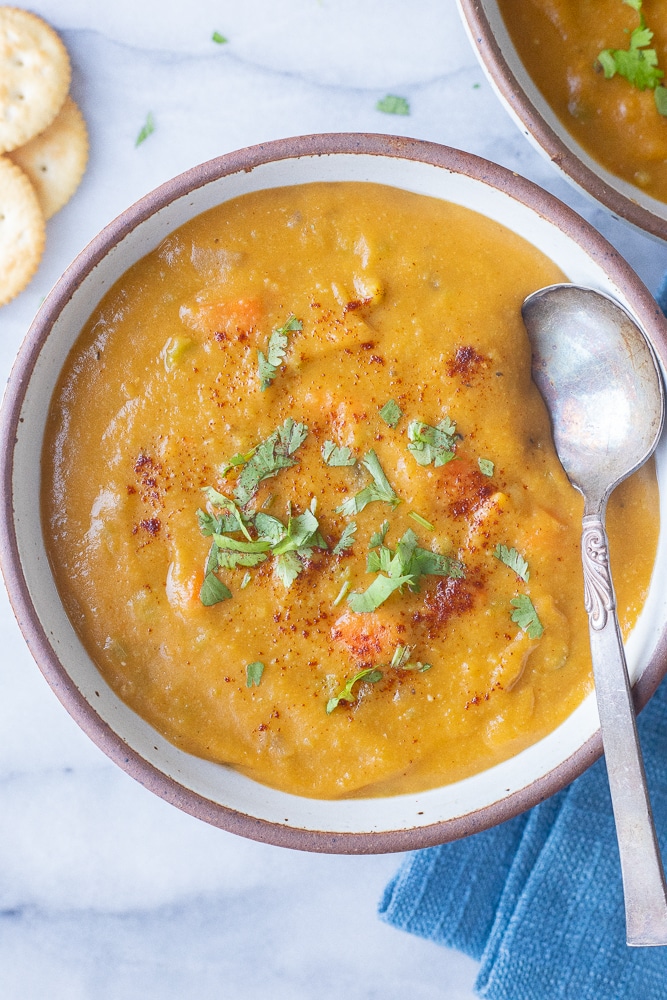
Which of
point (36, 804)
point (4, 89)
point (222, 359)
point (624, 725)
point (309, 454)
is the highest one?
point (4, 89)

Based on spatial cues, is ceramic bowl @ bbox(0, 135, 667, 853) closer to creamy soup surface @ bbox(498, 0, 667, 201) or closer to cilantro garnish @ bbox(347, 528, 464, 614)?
creamy soup surface @ bbox(498, 0, 667, 201)

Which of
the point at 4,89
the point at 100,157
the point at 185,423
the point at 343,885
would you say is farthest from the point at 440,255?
the point at 343,885

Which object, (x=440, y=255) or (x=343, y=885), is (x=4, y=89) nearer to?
(x=440, y=255)

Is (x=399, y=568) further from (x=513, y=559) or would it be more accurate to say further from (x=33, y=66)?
(x=33, y=66)

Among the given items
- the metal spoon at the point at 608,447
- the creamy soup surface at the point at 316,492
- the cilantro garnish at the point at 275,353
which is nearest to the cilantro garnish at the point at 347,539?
the creamy soup surface at the point at 316,492

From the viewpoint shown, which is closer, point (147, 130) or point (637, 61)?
point (637, 61)

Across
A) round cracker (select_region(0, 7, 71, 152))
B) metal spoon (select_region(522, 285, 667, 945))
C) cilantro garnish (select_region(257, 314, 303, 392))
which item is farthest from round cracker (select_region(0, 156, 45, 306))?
metal spoon (select_region(522, 285, 667, 945))

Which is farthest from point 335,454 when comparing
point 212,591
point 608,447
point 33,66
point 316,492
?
point 33,66
